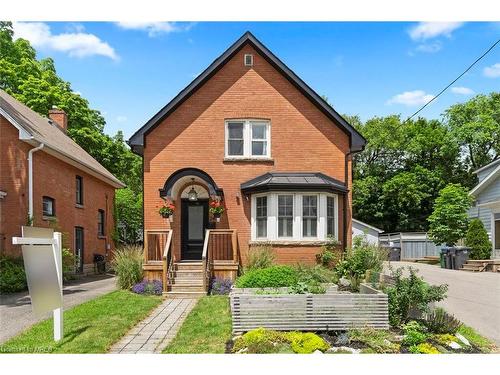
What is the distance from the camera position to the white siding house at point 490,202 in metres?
23.0

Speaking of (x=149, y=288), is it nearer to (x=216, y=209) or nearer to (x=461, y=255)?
(x=216, y=209)

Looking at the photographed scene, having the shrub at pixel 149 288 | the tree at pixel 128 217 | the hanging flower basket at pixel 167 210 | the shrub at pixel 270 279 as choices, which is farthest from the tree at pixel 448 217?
the tree at pixel 128 217

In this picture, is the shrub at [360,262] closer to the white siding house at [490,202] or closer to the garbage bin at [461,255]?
the garbage bin at [461,255]

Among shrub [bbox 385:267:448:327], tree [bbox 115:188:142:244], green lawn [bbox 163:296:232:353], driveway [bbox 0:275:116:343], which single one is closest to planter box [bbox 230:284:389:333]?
green lawn [bbox 163:296:232:353]

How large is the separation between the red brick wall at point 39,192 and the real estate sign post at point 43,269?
9.22m

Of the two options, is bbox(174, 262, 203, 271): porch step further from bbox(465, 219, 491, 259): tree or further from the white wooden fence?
bbox(465, 219, 491, 259): tree

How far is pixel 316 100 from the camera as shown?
16.4 m

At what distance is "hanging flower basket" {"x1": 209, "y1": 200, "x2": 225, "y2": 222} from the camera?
15.8 m

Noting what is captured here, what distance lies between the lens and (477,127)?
37.4m

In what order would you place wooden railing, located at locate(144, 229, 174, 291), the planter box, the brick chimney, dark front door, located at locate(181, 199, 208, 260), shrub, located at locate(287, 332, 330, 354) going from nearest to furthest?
shrub, located at locate(287, 332, 330, 354)
the planter box
wooden railing, located at locate(144, 229, 174, 291)
dark front door, located at locate(181, 199, 208, 260)
the brick chimney

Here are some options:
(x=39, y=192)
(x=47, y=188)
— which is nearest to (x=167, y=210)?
(x=39, y=192)

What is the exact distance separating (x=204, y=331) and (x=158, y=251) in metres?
6.67

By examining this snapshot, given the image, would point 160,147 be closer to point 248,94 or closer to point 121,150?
point 248,94

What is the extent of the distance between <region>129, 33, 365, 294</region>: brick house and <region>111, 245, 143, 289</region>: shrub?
134cm
